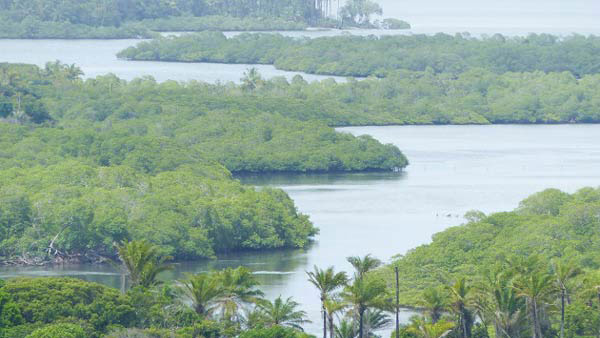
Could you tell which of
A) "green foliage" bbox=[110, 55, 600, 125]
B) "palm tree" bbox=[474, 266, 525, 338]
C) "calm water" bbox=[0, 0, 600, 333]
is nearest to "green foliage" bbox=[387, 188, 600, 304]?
"calm water" bbox=[0, 0, 600, 333]

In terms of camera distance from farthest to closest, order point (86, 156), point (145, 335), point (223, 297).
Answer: point (86, 156) → point (223, 297) → point (145, 335)

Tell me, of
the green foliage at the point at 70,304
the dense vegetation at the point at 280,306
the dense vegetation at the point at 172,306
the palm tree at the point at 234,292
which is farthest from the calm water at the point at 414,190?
the green foliage at the point at 70,304

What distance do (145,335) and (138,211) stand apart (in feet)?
93.3

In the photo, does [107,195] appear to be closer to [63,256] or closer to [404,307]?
[63,256]

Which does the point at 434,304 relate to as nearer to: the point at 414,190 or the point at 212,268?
the point at 212,268

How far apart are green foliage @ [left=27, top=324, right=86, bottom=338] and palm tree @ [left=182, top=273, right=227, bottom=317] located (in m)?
4.95

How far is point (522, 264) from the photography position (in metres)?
63.9

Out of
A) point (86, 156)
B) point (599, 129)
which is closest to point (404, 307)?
point (86, 156)

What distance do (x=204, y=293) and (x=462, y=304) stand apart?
9.27 metres

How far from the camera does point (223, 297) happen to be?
63188 millimetres

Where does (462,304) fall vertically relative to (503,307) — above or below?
above

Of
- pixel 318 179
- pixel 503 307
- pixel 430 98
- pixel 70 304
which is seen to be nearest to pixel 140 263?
pixel 70 304

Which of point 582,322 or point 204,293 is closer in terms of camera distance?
point 204,293

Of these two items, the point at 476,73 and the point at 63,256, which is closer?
the point at 63,256
